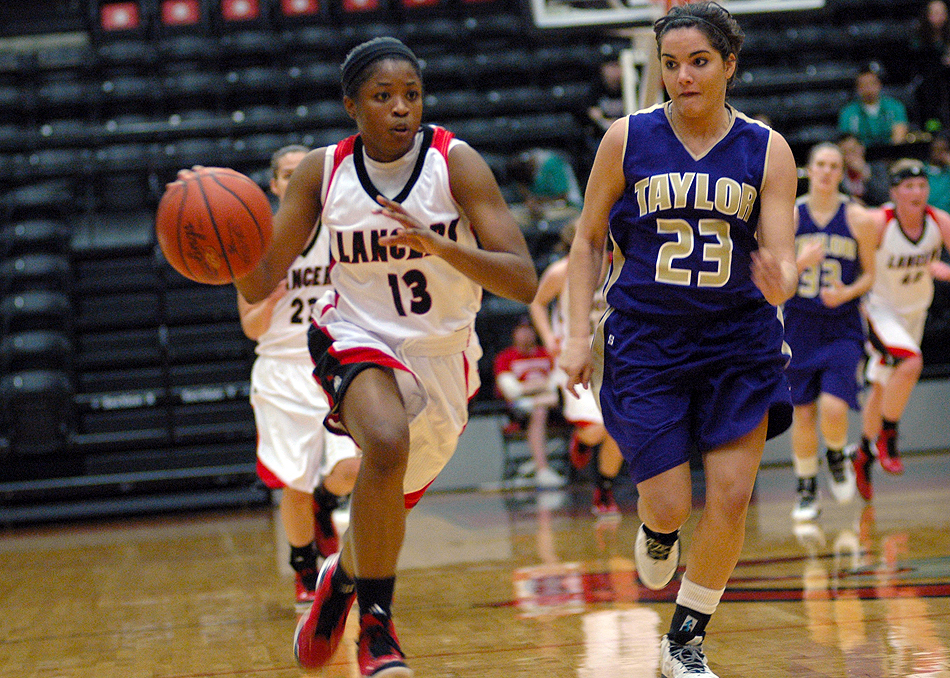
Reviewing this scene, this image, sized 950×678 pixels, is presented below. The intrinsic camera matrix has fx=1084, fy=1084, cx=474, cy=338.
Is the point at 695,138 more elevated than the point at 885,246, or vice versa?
the point at 695,138

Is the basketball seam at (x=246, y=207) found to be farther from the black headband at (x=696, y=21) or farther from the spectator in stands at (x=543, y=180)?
the spectator in stands at (x=543, y=180)

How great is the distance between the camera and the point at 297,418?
4531 mm

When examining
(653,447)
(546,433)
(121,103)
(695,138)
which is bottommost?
(546,433)

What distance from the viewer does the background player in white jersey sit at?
4.41m

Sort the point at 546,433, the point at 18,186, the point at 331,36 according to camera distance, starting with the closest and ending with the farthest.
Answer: the point at 546,433 < the point at 18,186 < the point at 331,36

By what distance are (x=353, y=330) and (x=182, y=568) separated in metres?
3.27

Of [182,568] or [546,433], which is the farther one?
[546,433]

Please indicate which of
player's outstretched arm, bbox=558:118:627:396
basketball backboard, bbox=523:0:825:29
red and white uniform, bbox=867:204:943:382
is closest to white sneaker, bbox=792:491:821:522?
red and white uniform, bbox=867:204:943:382

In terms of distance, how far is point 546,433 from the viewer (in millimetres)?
8617

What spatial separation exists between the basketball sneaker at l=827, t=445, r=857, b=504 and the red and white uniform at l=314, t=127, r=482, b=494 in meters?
3.69

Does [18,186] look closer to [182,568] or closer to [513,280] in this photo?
[182,568]

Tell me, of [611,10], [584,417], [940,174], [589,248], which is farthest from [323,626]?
[940,174]

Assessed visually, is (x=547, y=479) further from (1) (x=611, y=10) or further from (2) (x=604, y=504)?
(1) (x=611, y=10)

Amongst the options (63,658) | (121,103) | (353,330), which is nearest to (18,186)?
(121,103)
